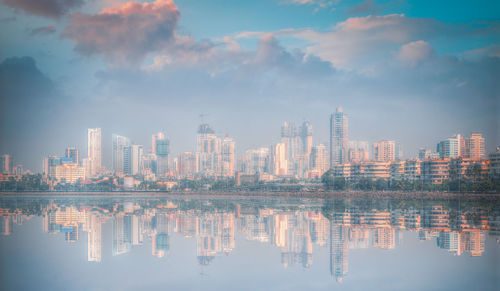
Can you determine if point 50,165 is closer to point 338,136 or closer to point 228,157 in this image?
point 228,157

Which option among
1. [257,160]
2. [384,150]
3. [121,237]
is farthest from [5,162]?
[384,150]

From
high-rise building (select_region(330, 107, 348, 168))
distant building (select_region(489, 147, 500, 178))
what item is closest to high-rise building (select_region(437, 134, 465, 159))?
distant building (select_region(489, 147, 500, 178))

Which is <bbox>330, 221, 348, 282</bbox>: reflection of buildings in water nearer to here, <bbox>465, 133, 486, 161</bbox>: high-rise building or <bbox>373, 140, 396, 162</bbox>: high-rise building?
<bbox>465, 133, 486, 161</bbox>: high-rise building

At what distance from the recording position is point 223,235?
5.98 meters

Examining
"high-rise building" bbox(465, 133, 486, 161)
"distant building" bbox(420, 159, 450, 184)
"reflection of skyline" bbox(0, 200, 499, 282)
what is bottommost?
"reflection of skyline" bbox(0, 200, 499, 282)

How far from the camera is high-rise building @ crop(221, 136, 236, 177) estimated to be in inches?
1650

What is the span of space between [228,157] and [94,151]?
11.3 metres

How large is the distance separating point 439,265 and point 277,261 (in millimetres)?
1399

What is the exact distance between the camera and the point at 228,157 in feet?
141

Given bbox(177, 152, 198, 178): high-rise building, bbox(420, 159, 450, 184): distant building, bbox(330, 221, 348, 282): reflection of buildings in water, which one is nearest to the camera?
bbox(330, 221, 348, 282): reflection of buildings in water

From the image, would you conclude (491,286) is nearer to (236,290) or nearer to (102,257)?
(236,290)

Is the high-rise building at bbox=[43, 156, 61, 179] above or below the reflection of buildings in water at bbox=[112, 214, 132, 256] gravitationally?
above

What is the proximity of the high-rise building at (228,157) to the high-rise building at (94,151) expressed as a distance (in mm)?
10304

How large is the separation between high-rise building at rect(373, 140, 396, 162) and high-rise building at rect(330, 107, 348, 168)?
439cm
